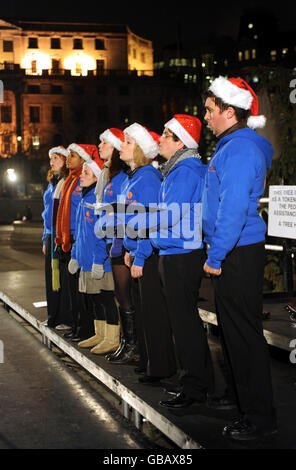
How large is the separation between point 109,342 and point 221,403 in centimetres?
186

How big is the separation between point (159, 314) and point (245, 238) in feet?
4.33

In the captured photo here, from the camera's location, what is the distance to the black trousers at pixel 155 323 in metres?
4.66

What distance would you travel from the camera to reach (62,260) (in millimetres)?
6664

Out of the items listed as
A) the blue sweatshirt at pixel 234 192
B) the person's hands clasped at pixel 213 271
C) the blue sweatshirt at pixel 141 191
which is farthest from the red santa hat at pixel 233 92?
the blue sweatshirt at pixel 141 191

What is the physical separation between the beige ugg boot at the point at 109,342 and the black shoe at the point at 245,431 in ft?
7.43

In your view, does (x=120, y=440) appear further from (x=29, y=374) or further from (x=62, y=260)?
(x=62, y=260)

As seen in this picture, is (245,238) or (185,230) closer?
(245,238)

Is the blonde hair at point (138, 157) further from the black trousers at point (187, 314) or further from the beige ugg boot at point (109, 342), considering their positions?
the beige ugg boot at point (109, 342)

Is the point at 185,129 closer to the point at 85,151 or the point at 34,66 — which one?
the point at 85,151

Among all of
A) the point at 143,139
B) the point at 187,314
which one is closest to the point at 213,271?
the point at 187,314

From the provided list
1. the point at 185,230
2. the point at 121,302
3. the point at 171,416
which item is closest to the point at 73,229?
the point at 121,302

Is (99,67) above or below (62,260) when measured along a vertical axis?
above
